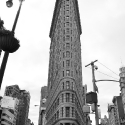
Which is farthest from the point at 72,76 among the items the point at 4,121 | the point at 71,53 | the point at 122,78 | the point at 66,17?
the point at 122,78

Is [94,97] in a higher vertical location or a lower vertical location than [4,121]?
lower

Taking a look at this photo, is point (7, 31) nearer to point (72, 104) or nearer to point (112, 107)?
point (72, 104)

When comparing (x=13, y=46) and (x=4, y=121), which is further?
(x=4, y=121)

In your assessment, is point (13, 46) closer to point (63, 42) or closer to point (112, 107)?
point (63, 42)

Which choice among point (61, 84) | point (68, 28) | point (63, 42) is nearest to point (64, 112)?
point (61, 84)

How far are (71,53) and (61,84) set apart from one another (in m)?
13.3

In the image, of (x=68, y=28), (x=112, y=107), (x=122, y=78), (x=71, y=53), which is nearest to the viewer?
(x=71, y=53)

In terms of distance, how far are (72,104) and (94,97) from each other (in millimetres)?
42299

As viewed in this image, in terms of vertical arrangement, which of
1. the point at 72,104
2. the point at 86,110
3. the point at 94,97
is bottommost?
the point at 86,110

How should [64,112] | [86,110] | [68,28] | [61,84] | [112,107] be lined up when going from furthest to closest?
[112,107], [68,28], [61,84], [64,112], [86,110]

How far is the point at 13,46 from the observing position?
27.6ft

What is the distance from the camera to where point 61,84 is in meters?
57.5

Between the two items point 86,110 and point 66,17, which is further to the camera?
point 66,17

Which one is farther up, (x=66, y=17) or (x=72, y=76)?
(x=66, y=17)
